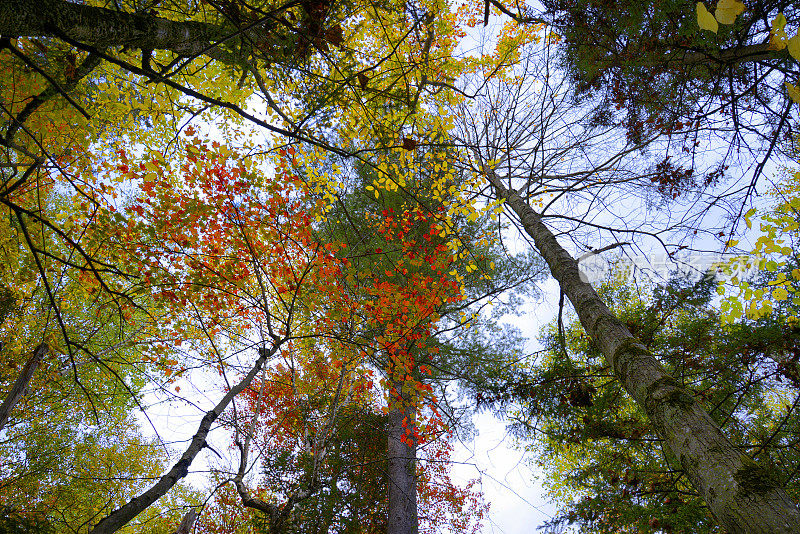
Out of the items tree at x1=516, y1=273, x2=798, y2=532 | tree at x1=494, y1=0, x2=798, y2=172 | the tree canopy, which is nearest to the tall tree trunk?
the tree canopy

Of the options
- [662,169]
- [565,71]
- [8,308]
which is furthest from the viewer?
[8,308]

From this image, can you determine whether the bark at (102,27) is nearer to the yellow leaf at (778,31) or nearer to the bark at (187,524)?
the yellow leaf at (778,31)

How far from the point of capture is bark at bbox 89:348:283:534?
200cm

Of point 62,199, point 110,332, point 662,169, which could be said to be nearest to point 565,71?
point 662,169


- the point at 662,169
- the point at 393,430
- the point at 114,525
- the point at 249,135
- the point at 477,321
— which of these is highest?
the point at 249,135

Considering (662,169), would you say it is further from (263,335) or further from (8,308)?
(8,308)

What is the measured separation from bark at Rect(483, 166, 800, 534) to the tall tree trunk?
11.5 feet

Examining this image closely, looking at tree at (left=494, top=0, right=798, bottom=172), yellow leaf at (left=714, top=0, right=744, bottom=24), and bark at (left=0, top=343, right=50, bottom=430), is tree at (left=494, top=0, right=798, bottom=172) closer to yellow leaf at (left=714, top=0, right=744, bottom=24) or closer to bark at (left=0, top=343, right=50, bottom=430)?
yellow leaf at (left=714, top=0, right=744, bottom=24)

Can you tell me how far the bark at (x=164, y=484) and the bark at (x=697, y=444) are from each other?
2.49 metres

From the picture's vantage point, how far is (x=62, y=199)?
1049cm

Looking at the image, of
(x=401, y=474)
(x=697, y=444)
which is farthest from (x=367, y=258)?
(x=697, y=444)

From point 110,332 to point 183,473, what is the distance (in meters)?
9.70

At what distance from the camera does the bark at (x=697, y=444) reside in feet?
4.73

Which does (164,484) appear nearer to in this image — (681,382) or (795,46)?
(795,46)
